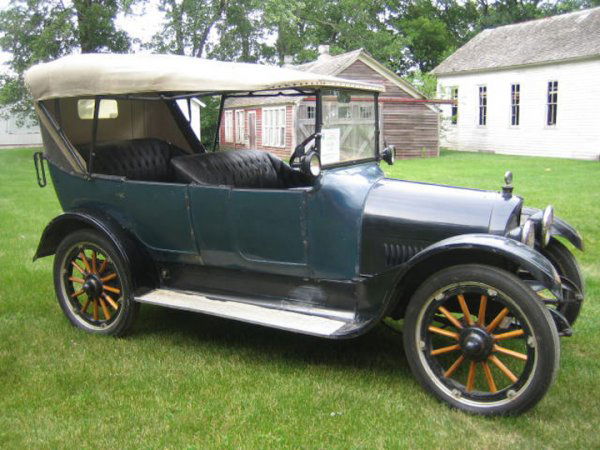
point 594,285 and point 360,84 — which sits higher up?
point 360,84

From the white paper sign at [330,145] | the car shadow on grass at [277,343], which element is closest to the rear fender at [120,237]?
the car shadow on grass at [277,343]

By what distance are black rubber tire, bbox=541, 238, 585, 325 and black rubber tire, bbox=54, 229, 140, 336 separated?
289 centimetres

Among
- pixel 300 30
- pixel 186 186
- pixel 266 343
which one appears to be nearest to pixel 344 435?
pixel 266 343

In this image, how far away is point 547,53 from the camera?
2316 cm

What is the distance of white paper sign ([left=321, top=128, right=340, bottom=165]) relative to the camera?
13.4 feet

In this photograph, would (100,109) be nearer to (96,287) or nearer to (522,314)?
(96,287)

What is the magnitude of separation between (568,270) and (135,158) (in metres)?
3.36

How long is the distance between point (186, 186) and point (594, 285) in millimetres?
3695

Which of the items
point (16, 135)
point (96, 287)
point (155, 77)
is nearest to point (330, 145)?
point (155, 77)

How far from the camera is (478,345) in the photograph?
11.0ft

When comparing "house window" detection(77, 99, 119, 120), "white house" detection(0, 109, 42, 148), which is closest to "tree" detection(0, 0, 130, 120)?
"white house" detection(0, 109, 42, 148)

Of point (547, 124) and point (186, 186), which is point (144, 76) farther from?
point (547, 124)

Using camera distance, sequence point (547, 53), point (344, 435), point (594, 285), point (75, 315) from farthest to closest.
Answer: point (547, 53), point (594, 285), point (75, 315), point (344, 435)

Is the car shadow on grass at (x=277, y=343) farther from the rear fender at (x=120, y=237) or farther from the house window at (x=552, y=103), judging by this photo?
the house window at (x=552, y=103)
